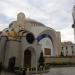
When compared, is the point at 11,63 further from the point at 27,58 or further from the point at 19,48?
the point at 27,58

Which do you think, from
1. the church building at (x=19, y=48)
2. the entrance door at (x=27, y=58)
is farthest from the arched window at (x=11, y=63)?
the entrance door at (x=27, y=58)

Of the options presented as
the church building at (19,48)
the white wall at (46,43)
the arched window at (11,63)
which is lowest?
the arched window at (11,63)

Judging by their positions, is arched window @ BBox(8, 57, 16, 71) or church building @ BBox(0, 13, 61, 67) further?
church building @ BBox(0, 13, 61, 67)

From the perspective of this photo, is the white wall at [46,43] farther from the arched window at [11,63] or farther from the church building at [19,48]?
the arched window at [11,63]

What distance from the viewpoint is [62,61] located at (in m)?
40.5

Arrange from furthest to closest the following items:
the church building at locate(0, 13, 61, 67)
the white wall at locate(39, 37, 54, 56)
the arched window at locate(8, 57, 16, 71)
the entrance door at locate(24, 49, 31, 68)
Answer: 1. the white wall at locate(39, 37, 54, 56)
2. the entrance door at locate(24, 49, 31, 68)
3. the church building at locate(0, 13, 61, 67)
4. the arched window at locate(8, 57, 16, 71)

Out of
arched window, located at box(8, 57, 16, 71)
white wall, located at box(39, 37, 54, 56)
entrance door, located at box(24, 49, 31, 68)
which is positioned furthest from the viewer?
white wall, located at box(39, 37, 54, 56)

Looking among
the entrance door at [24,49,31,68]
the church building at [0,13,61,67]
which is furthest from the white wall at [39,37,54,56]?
the entrance door at [24,49,31,68]

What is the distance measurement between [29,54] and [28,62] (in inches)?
45.9

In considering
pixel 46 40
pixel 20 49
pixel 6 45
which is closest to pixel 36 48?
pixel 20 49

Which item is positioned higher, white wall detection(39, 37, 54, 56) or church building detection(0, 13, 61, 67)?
white wall detection(39, 37, 54, 56)

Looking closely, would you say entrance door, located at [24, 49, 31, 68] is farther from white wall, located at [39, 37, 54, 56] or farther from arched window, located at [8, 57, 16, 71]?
white wall, located at [39, 37, 54, 56]

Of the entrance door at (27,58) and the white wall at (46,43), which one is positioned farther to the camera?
the white wall at (46,43)

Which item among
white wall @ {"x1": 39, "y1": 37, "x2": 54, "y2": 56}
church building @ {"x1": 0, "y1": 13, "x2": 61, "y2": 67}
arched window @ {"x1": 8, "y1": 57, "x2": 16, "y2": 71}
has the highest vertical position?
white wall @ {"x1": 39, "y1": 37, "x2": 54, "y2": 56}
